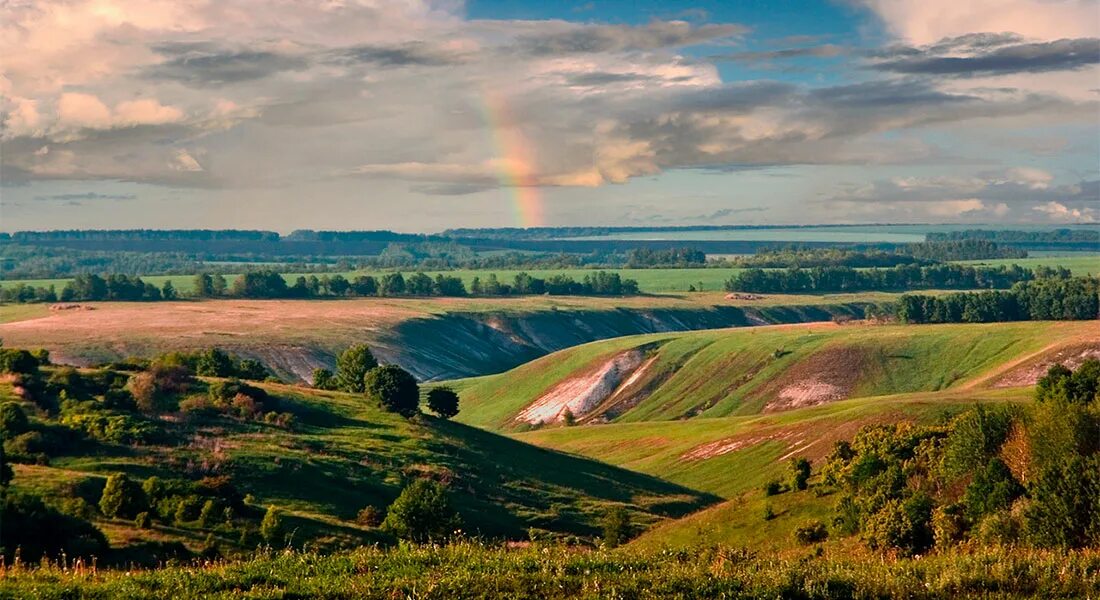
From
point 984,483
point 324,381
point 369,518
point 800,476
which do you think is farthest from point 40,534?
point 324,381

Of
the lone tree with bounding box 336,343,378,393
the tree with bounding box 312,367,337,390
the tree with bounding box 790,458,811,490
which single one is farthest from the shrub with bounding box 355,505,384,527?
the tree with bounding box 312,367,337,390

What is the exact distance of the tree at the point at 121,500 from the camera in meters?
66.1

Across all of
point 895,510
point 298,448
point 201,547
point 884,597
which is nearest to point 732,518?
point 895,510

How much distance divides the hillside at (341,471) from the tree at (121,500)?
3.09 ft

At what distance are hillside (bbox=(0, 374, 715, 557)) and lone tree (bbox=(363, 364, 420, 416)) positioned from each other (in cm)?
208

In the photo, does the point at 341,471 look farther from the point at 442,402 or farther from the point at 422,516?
the point at 442,402

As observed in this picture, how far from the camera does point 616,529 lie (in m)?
81.2

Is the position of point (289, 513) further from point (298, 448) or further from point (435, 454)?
point (435, 454)

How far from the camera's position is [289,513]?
79.2 metres

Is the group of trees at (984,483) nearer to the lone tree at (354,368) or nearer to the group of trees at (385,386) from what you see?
the group of trees at (385,386)

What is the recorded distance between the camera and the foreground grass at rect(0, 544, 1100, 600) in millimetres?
24281

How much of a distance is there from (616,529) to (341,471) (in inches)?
1054

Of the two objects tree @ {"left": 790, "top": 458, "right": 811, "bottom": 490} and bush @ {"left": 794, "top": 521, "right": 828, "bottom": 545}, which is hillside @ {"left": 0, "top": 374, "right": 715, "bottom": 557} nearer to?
tree @ {"left": 790, "top": 458, "right": 811, "bottom": 490}

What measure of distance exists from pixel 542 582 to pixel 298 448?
7862cm
